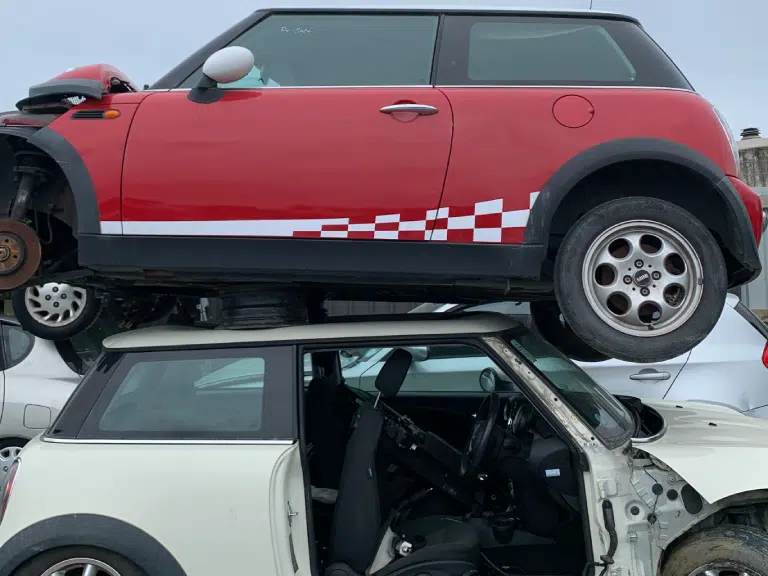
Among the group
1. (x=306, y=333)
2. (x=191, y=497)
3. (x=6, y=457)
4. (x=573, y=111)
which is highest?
(x=573, y=111)

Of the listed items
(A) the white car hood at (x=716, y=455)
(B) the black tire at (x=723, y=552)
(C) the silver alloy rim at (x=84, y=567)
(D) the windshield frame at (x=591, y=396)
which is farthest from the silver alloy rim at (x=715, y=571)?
(C) the silver alloy rim at (x=84, y=567)

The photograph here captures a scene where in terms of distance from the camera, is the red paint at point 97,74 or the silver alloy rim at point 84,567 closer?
the silver alloy rim at point 84,567

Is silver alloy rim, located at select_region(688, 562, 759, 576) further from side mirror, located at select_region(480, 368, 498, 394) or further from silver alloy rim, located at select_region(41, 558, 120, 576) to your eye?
silver alloy rim, located at select_region(41, 558, 120, 576)

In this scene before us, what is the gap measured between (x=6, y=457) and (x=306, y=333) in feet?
12.0

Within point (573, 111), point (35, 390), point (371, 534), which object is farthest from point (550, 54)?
point (35, 390)

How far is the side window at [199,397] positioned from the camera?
2744mm

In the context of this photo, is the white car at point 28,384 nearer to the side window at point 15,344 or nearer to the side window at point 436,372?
the side window at point 15,344

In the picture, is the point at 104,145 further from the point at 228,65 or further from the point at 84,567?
the point at 84,567

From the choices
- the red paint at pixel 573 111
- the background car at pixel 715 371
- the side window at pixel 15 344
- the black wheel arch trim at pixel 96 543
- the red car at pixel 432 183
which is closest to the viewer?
the black wheel arch trim at pixel 96 543

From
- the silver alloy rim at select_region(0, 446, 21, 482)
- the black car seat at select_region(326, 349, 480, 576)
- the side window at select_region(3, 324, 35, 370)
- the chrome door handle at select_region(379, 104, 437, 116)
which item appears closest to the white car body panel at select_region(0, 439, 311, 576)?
the black car seat at select_region(326, 349, 480, 576)

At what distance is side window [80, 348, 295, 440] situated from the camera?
2.74 metres

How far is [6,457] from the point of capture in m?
5.32

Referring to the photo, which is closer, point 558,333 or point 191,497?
point 191,497

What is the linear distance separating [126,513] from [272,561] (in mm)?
558
